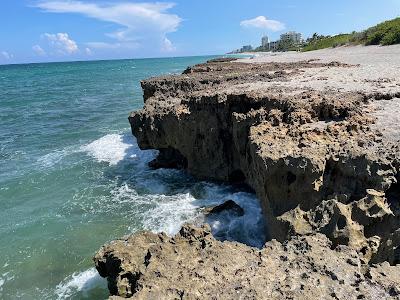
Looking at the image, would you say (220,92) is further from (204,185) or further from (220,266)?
(220,266)

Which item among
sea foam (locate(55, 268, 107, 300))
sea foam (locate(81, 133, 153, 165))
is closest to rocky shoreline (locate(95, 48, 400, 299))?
sea foam (locate(55, 268, 107, 300))

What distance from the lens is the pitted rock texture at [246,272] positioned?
17.4ft

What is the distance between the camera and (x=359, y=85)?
14.3 m

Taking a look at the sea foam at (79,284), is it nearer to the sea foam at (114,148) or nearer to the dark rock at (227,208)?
the dark rock at (227,208)

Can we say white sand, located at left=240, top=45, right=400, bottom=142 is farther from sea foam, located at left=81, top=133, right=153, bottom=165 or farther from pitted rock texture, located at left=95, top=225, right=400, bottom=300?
sea foam, located at left=81, top=133, right=153, bottom=165

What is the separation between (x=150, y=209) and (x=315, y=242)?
27.8 ft

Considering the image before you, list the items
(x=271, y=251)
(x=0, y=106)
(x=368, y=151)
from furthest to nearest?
(x=0, y=106), (x=368, y=151), (x=271, y=251)

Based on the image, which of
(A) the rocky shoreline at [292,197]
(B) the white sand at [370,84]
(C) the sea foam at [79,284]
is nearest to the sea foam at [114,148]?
(A) the rocky shoreline at [292,197]

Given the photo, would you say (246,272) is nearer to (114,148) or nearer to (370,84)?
(370,84)

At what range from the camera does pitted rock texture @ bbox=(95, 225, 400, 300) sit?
5.30 meters

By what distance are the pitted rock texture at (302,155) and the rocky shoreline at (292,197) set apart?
2 cm

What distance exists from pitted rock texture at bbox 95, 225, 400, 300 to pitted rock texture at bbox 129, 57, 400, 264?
1458mm

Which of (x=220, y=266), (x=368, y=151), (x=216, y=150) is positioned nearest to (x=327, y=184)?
(x=368, y=151)

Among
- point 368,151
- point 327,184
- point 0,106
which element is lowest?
point 0,106
